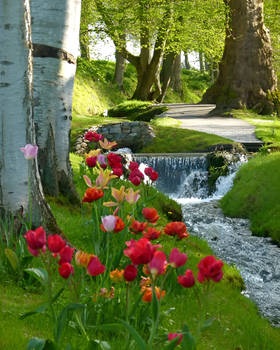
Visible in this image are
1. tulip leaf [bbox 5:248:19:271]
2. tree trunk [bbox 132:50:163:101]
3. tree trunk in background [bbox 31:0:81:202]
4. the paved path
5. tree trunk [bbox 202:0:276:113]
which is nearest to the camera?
tulip leaf [bbox 5:248:19:271]

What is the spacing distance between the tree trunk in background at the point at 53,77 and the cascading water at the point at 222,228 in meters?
3.29

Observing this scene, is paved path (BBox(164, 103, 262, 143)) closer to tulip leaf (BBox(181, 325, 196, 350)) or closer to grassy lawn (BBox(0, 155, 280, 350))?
grassy lawn (BBox(0, 155, 280, 350))

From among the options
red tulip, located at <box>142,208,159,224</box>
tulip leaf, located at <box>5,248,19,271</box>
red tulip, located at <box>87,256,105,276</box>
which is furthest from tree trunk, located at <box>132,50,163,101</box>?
red tulip, located at <box>87,256,105,276</box>

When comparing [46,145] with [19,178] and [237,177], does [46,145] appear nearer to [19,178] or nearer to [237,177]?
[19,178]

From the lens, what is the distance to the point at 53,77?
21.7 feet

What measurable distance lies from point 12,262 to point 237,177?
420 inches

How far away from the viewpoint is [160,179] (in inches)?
634

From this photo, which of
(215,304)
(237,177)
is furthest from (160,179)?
(215,304)

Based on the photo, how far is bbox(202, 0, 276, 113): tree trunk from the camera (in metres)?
24.8

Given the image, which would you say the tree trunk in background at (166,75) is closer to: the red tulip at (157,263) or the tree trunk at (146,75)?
the tree trunk at (146,75)

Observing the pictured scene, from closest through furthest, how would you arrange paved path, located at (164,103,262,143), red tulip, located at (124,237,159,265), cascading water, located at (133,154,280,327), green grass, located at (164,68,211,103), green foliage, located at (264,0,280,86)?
red tulip, located at (124,237,159,265) < cascading water, located at (133,154,280,327) < paved path, located at (164,103,262,143) < green foliage, located at (264,0,280,86) < green grass, located at (164,68,211,103)

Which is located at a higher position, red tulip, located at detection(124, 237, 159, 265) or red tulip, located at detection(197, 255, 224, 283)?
red tulip, located at detection(124, 237, 159, 265)

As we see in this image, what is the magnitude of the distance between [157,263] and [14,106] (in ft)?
9.18

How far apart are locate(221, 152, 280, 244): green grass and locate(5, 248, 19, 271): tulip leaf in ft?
21.8
